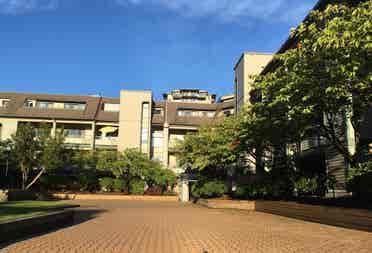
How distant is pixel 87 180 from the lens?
132 ft

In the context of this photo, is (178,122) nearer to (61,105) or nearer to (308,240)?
(61,105)

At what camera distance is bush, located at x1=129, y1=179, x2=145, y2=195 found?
39969 millimetres

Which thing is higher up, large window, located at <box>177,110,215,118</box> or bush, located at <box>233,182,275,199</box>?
large window, located at <box>177,110,215,118</box>

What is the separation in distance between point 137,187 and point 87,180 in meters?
5.24

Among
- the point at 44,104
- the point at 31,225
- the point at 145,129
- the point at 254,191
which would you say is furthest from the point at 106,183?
the point at 31,225

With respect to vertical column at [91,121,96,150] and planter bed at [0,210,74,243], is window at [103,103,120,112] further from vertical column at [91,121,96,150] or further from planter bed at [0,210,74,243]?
planter bed at [0,210,74,243]

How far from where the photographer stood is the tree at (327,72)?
477 inches

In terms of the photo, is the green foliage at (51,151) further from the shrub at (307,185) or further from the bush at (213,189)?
the shrub at (307,185)

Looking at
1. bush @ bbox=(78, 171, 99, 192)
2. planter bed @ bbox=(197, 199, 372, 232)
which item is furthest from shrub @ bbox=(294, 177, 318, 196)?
bush @ bbox=(78, 171, 99, 192)

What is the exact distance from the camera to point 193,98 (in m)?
106

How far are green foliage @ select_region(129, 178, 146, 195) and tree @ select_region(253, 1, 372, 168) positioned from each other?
1014 inches

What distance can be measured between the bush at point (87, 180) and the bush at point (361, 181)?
99.8ft

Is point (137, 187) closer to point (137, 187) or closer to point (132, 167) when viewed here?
point (137, 187)

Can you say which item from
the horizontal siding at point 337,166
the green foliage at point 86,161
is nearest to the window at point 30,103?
the green foliage at point 86,161
